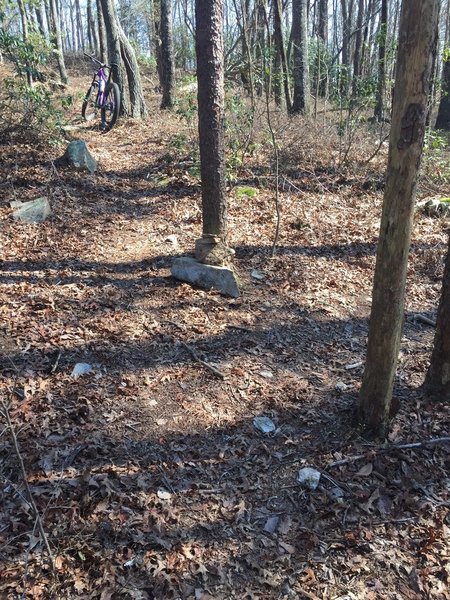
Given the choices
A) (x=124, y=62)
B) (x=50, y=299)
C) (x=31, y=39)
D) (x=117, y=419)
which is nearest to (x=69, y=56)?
(x=124, y=62)

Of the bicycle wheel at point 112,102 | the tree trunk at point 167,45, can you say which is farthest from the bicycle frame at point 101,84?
the tree trunk at point 167,45

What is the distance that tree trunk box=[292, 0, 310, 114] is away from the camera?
12.9m

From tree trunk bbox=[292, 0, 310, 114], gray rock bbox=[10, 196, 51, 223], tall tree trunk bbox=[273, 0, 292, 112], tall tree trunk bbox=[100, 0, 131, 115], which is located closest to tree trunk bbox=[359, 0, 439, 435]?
gray rock bbox=[10, 196, 51, 223]

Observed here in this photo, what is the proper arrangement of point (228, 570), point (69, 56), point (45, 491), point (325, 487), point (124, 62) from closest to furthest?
point (228, 570)
point (45, 491)
point (325, 487)
point (124, 62)
point (69, 56)

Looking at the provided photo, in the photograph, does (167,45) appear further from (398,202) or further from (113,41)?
(398,202)

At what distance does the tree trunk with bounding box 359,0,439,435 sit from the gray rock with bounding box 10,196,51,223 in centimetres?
575

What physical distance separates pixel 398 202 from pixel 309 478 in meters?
2.16

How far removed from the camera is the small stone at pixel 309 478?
362 cm

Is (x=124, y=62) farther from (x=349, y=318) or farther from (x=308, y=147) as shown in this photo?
(x=349, y=318)

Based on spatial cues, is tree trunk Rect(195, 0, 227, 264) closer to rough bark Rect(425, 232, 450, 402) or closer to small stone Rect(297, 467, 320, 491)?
rough bark Rect(425, 232, 450, 402)

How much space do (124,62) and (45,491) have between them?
1315cm

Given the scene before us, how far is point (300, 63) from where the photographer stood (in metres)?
13.0

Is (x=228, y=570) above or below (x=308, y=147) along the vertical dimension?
below

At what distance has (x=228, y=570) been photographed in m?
3.01
